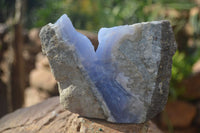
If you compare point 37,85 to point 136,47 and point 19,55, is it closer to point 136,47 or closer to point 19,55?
point 19,55

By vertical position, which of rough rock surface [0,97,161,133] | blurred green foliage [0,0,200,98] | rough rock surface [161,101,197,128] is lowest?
rough rock surface [161,101,197,128]

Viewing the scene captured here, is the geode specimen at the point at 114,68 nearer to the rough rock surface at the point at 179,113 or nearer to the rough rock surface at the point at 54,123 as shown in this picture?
the rough rock surface at the point at 54,123

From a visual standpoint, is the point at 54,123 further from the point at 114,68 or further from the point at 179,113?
the point at 179,113

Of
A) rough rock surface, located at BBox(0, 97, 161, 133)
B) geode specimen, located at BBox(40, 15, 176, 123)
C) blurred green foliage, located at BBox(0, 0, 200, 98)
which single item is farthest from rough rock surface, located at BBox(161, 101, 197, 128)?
geode specimen, located at BBox(40, 15, 176, 123)

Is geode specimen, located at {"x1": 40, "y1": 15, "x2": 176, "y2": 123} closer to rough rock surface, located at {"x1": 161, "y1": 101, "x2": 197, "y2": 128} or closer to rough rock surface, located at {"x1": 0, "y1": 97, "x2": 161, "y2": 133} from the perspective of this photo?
rough rock surface, located at {"x1": 0, "y1": 97, "x2": 161, "y2": 133}

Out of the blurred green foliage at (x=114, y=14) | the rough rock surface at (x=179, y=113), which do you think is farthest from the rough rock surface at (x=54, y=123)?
the rough rock surface at (x=179, y=113)

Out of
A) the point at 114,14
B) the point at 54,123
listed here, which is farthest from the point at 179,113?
the point at 54,123
